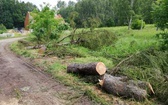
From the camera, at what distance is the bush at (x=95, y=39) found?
11.7 m

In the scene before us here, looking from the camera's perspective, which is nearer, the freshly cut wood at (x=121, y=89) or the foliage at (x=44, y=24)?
the freshly cut wood at (x=121, y=89)

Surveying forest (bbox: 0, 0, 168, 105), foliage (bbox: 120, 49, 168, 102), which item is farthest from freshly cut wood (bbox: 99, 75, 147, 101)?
foliage (bbox: 120, 49, 168, 102)

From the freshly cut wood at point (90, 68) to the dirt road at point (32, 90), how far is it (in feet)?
2.94

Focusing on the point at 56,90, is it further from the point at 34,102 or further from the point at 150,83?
the point at 150,83

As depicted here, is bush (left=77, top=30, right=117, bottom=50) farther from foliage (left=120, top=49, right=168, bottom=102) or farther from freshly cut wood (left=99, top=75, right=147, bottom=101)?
freshly cut wood (left=99, top=75, right=147, bottom=101)

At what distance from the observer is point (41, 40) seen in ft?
51.7

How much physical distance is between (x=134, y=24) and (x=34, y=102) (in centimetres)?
2244

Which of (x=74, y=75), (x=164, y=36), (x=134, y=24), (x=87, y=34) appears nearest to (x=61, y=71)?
(x=74, y=75)

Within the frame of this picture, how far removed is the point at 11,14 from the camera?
4628 cm

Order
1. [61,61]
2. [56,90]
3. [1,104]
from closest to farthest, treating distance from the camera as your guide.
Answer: [1,104], [56,90], [61,61]

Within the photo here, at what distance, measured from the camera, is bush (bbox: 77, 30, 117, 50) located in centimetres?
1173

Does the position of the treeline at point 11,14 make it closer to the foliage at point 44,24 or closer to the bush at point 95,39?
the foliage at point 44,24

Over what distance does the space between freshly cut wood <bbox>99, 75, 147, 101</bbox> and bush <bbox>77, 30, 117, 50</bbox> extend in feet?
20.2

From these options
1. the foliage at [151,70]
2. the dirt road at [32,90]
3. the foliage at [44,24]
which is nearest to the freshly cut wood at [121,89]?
the foliage at [151,70]
